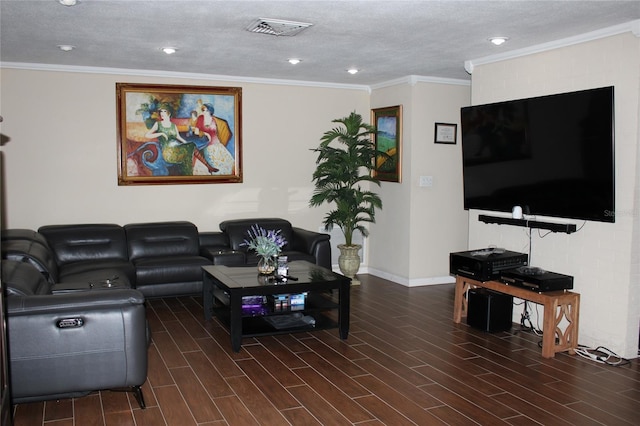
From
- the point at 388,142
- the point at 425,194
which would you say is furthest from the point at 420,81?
the point at 425,194

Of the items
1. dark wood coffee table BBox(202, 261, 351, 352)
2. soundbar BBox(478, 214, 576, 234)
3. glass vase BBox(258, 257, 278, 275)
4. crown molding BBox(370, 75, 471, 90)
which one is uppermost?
crown molding BBox(370, 75, 471, 90)

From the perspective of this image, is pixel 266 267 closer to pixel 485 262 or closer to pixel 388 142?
pixel 485 262

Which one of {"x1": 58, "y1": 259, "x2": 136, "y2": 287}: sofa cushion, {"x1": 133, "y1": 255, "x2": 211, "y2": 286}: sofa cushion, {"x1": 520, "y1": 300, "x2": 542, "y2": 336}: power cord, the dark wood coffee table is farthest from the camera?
{"x1": 133, "y1": 255, "x2": 211, "y2": 286}: sofa cushion

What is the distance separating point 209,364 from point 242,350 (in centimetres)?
39

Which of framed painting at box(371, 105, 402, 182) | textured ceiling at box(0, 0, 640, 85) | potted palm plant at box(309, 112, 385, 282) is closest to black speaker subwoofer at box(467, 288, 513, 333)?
potted palm plant at box(309, 112, 385, 282)

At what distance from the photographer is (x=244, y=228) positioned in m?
7.03

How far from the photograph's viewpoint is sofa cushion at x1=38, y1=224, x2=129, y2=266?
20.3 ft

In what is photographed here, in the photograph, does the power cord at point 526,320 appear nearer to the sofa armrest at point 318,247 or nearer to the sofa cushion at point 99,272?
the sofa armrest at point 318,247

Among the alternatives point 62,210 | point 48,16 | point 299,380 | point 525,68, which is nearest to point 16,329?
point 299,380

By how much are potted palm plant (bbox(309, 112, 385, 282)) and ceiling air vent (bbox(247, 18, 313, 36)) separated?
97.2 inches

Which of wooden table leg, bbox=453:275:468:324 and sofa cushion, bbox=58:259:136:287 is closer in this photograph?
sofa cushion, bbox=58:259:136:287

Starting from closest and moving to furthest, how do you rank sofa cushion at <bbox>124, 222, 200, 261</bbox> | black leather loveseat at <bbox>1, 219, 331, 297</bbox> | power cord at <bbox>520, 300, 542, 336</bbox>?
power cord at <bbox>520, 300, 542, 336</bbox> → black leather loveseat at <bbox>1, 219, 331, 297</bbox> → sofa cushion at <bbox>124, 222, 200, 261</bbox>

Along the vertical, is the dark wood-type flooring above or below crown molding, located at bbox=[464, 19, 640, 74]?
below

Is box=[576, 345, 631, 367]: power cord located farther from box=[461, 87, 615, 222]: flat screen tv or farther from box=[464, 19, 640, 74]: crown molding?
box=[464, 19, 640, 74]: crown molding
